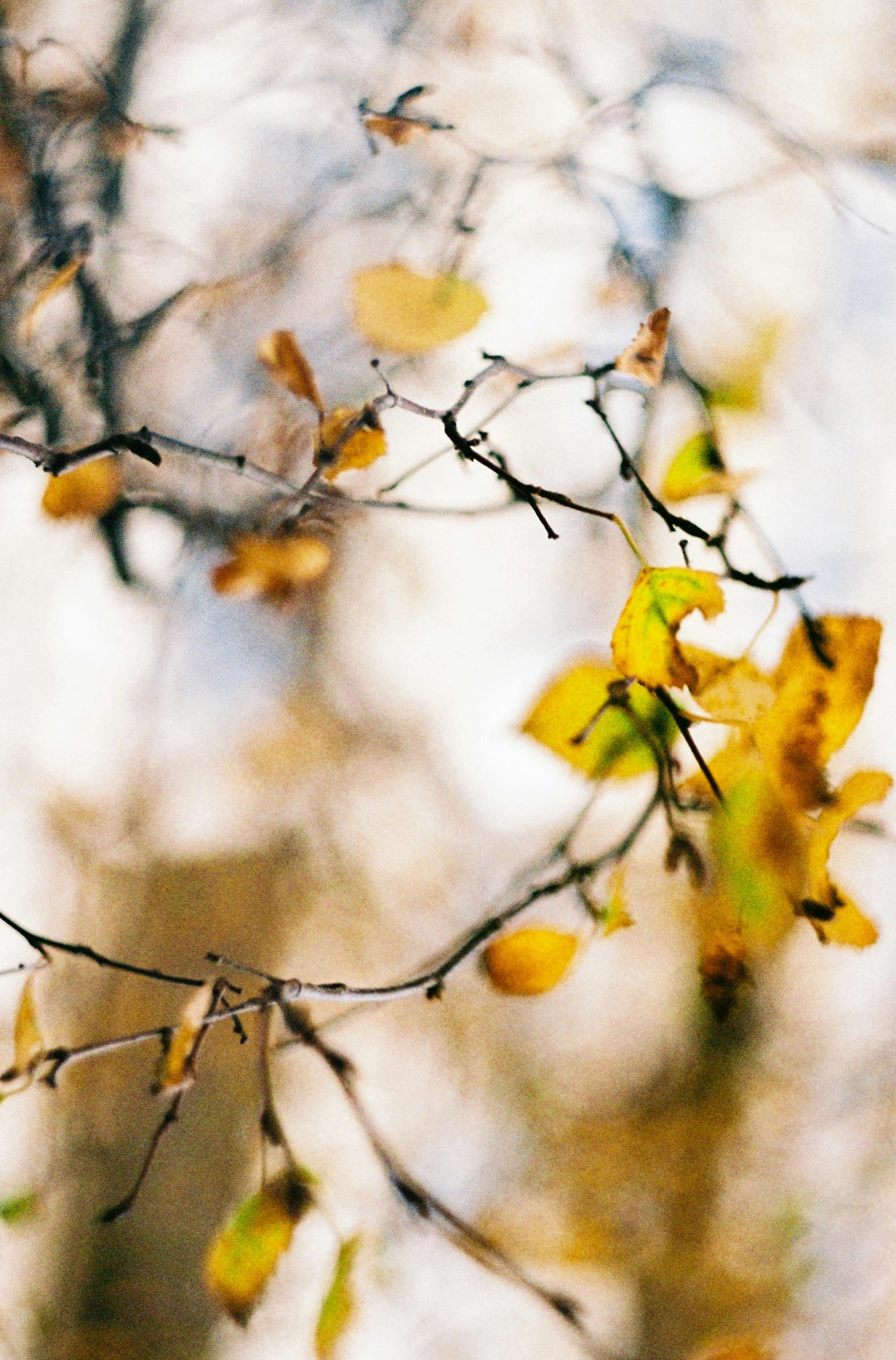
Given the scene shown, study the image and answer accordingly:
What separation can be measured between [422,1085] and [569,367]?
0.44 m

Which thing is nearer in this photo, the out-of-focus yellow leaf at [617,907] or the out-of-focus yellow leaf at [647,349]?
the out-of-focus yellow leaf at [647,349]

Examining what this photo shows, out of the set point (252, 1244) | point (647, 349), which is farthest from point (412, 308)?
point (252, 1244)

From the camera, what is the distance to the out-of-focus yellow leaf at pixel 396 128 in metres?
0.53

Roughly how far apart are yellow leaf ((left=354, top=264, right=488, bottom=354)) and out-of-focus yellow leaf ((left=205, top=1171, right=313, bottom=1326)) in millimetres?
510

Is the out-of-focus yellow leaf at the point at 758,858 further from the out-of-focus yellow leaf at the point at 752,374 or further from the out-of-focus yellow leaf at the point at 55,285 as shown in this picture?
the out-of-focus yellow leaf at the point at 55,285

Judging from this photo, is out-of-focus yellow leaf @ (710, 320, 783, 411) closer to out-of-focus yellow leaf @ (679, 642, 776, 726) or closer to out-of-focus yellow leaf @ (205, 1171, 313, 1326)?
out-of-focus yellow leaf @ (679, 642, 776, 726)

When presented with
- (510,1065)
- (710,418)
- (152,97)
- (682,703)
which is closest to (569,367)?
(710,418)

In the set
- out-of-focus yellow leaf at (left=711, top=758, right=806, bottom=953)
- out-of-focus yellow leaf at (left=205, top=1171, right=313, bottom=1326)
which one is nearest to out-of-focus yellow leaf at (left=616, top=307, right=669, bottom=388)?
out-of-focus yellow leaf at (left=711, top=758, right=806, bottom=953)

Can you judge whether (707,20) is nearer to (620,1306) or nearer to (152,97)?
(152,97)

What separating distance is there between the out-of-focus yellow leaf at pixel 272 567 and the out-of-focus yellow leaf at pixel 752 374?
26cm

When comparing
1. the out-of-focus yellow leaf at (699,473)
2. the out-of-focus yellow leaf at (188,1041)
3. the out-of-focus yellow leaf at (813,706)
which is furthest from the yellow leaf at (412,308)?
the out-of-focus yellow leaf at (188,1041)

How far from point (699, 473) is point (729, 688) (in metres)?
0.14

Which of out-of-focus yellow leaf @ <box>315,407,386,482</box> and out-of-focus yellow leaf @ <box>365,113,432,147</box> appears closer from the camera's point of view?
out-of-focus yellow leaf @ <box>315,407,386,482</box>

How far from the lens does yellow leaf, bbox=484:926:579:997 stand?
0.52m
